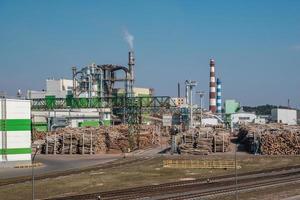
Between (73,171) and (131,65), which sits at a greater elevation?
(131,65)

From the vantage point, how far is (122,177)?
4059 centimetres

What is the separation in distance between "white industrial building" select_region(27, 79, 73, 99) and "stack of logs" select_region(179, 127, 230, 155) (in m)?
75.6

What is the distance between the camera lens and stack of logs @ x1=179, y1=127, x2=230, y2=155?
197 feet

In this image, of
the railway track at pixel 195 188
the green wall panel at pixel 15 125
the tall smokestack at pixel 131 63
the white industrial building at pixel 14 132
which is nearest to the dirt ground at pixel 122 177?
the railway track at pixel 195 188

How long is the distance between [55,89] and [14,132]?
278 feet

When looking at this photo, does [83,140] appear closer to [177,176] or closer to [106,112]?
[177,176]

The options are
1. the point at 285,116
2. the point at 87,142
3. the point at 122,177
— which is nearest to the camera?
the point at 122,177

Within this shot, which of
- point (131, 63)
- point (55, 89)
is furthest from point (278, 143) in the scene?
point (55, 89)

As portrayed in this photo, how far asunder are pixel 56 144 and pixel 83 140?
4.30 m

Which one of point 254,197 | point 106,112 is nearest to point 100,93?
point 106,112

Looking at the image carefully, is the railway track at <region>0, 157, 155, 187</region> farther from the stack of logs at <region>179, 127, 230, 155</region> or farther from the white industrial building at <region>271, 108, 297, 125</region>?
the white industrial building at <region>271, 108, 297, 125</region>

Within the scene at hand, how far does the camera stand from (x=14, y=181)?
1540 inches

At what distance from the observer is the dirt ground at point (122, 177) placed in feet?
109

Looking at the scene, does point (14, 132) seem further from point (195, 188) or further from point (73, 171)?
point (195, 188)
